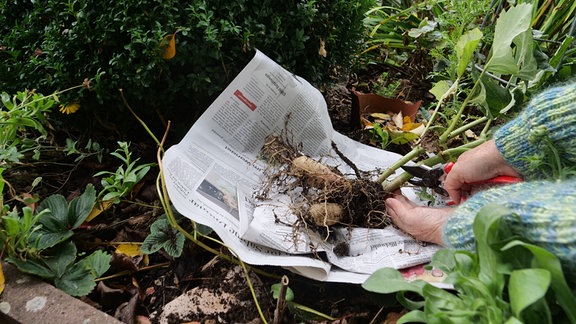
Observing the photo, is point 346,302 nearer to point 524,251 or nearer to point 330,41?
point 524,251

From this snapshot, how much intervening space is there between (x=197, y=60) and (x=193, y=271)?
2.02 ft

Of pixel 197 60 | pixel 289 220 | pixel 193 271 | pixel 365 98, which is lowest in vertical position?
pixel 193 271

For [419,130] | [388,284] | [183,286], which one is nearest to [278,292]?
[183,286]

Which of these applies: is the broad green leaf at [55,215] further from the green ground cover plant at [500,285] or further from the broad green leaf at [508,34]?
the broad green leaf at [508,34]

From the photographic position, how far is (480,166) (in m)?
1.28

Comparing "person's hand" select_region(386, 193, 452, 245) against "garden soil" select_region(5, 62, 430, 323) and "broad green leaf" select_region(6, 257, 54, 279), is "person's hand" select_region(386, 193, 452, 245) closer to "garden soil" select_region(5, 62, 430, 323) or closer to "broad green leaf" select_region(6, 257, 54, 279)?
"garden soil" select_region(5, 62, 430, 323)

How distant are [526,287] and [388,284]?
0.26 metres

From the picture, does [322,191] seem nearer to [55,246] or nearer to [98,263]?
[98,263]

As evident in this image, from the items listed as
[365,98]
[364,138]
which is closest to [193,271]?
[364,138]

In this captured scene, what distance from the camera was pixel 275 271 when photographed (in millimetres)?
1274

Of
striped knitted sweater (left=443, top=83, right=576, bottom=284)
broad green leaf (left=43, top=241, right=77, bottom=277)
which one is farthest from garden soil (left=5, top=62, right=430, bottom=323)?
striped knitted sweater (left=443, top=83, right=576, bottom=284)

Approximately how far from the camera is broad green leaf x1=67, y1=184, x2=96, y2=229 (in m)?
1.29

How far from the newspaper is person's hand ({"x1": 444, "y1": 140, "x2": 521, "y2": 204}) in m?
0.21

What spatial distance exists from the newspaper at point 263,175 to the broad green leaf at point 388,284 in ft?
0.93
